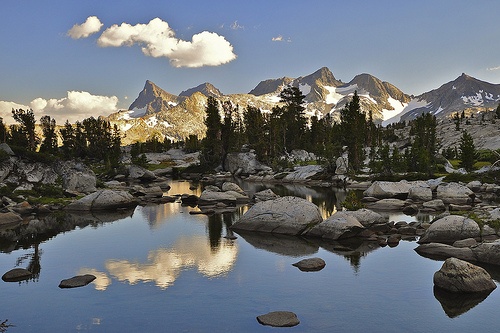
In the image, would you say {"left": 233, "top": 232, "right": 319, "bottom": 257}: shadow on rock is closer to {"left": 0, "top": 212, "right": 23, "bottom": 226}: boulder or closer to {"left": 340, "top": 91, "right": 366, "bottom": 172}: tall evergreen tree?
{"left": 0, "top": 212, "right": 23, "bottom": 226}: boulder

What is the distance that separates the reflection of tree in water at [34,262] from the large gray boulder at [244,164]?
74641 millimetres

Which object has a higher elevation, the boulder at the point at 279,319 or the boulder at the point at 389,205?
the boulder at the point at 389,205

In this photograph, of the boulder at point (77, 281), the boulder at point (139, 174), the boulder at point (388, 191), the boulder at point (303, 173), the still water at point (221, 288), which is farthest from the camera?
the boulder at point (139, 174)

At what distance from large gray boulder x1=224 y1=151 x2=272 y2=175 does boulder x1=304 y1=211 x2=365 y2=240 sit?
68.8 m

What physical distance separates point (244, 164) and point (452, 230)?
78556mm

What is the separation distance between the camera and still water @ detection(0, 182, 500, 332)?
17.0m

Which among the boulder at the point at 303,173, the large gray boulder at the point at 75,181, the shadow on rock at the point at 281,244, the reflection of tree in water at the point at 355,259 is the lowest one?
the reflection of tree in water at the point at 355,259

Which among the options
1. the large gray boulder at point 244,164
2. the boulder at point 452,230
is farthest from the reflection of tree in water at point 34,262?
the large gray boulder at point 244,164

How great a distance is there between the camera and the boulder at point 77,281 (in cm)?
2138

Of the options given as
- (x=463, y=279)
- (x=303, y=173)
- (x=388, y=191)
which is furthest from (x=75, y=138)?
(x=463, y=279)

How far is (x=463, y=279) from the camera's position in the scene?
19938 mm

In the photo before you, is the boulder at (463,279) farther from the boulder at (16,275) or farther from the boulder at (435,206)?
the boulder at (435,206)

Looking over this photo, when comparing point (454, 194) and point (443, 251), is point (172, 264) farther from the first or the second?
point (454, 194)

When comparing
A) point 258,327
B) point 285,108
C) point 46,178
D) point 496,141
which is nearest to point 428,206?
point 258,327
